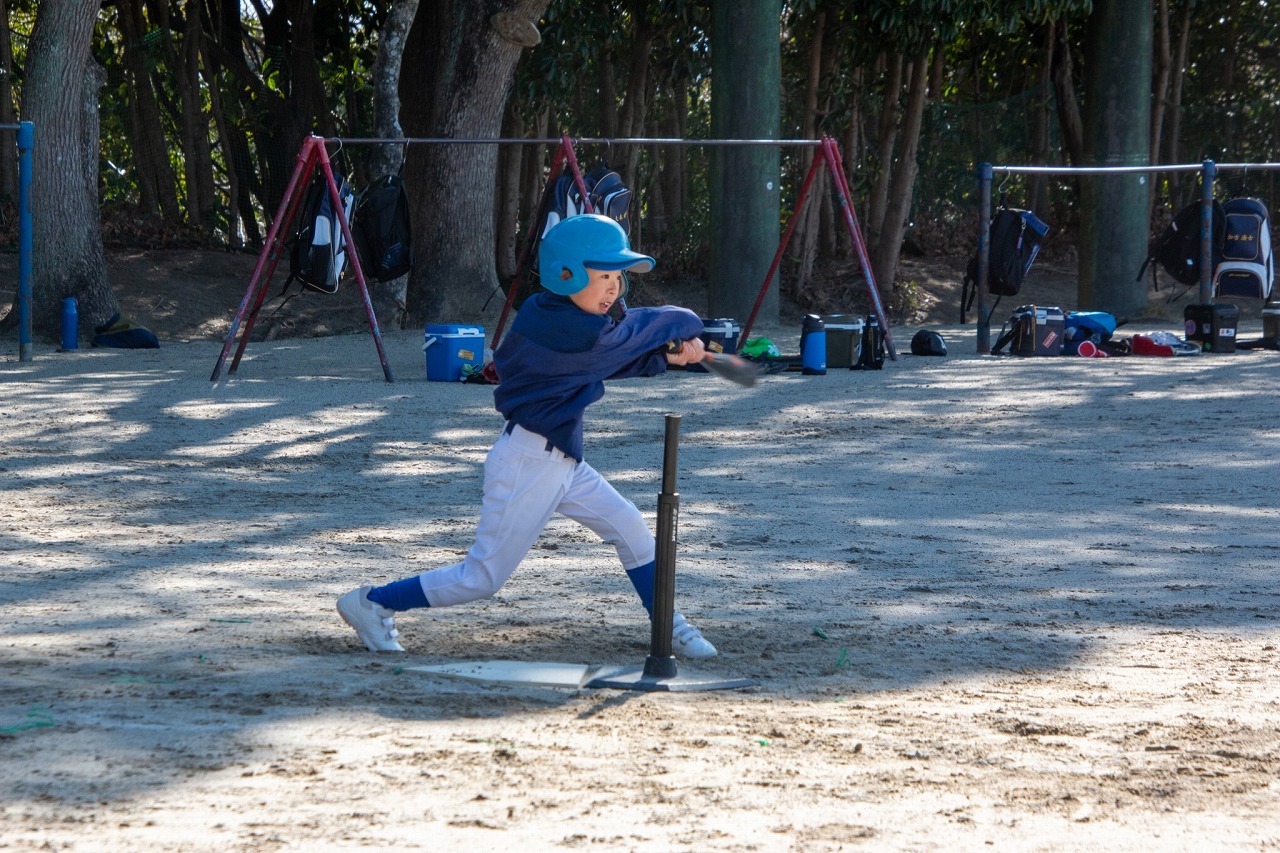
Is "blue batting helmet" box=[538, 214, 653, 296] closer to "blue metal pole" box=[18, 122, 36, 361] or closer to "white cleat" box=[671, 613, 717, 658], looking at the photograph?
"white cleat" box=[671, 613, 717, 658]

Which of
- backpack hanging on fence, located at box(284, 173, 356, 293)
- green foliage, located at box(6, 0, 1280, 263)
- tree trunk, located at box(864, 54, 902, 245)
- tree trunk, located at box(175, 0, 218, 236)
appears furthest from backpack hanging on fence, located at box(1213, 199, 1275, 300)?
tree trunk, located at box(175, 0, 218, 236)

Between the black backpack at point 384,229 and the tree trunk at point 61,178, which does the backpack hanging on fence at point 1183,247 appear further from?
the tree trunk at point 61,178

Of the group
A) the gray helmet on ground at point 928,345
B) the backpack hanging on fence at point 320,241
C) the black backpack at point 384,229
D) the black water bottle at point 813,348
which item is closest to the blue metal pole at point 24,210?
the backpack hanging on fence at point 320,241

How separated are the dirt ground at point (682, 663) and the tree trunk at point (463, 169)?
5.59 metres

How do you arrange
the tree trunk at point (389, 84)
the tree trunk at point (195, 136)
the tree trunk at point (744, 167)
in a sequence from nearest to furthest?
the tree trunk at point (389, 84), the tree trunk at point (744, 167), the tree trunk at point (195, 136)

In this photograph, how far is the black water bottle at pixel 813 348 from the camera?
12.4m

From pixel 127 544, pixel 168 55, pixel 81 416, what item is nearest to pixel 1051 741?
pixel 127 544

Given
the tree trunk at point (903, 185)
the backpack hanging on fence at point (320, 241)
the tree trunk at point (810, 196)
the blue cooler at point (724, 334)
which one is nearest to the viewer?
the backpack hanging on fence at point (320, 241)

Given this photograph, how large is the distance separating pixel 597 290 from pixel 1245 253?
12355 mm

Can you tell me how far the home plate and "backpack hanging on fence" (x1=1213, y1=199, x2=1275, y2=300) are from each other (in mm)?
12291

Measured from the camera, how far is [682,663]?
4.52 m

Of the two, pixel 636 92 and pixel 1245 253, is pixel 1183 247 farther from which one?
pixel 636 92

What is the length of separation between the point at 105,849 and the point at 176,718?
2.67 ft

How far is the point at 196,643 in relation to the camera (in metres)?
4.51
